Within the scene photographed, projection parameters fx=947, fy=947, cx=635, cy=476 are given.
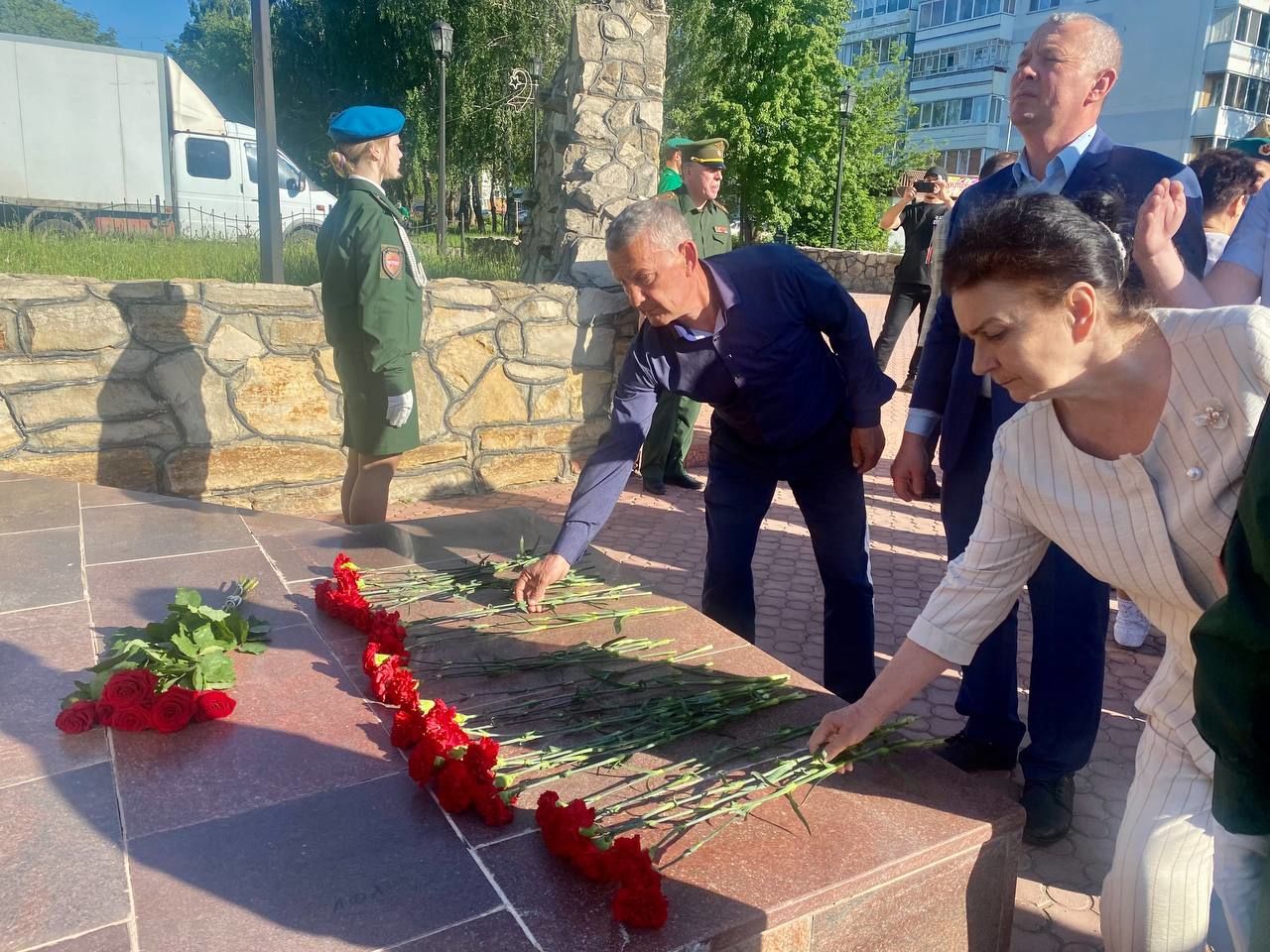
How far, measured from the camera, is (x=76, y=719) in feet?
6.28

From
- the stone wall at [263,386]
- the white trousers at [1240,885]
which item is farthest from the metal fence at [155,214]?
the white trousers at [1240,885]

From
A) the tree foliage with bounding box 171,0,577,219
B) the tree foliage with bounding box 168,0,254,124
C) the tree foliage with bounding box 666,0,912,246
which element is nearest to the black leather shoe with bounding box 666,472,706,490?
the tree foliage with bounding box 171,0,577,219

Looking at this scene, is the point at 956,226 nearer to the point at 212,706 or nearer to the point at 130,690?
the point at 212,706

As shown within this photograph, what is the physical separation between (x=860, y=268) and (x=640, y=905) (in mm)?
18048

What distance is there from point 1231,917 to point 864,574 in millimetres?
1649

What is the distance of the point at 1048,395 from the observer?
1545mm

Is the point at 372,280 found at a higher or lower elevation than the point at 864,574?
higher

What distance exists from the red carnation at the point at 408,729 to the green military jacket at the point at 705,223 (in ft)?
13.7

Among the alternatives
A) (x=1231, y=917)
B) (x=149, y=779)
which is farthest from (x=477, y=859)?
(x=1231, y=917)

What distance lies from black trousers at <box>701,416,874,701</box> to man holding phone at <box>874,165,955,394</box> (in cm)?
506

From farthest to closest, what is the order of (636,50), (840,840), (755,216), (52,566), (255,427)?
(755,216), (636,50), (255,427), (52,566), (840,840)

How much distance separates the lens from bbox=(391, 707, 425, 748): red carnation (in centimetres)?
183

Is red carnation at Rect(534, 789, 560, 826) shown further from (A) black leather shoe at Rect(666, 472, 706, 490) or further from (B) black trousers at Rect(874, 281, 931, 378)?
(B) black trousers at Rect(874, 281, 931, 378)

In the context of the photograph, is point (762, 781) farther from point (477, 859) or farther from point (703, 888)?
point (477, 859)
